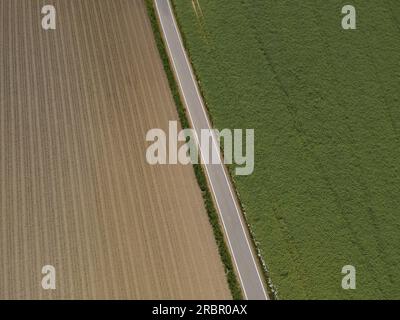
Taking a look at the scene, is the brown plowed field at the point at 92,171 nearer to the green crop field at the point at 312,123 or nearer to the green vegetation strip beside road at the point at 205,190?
the green vegetation strip beside road at the point at 205,190

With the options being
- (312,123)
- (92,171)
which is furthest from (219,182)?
(92,171)

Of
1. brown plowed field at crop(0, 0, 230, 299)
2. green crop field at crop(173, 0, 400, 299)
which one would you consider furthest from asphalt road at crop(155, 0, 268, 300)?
brown plowed field at crop(0, 0, 230, 299)

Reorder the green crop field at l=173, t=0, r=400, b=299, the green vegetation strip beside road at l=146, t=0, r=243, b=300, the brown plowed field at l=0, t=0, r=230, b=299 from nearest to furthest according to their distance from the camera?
the green vegetation strip beside road at l=146, t=0, r=243, b=300 → the brown plowed field at l=0, t=0, r=230, b=299 → the green crop field at l=173, t=0, r=400, b=299

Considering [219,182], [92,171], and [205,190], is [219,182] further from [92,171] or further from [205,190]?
[92,171]

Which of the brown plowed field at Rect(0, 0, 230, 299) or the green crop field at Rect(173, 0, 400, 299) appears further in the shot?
the green crop field at Rect(173, 0, 400, 299)

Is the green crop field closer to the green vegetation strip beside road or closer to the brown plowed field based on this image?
the green vegetation strip beside road
